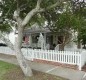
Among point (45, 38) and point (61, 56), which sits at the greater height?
point (45, 38)

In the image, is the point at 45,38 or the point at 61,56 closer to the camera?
the point at 61,56

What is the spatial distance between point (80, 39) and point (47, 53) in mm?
6479


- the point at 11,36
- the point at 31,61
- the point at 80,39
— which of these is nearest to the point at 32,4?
the point at 31,61

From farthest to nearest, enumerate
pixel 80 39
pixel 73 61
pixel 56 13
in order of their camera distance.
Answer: pixel 80 39, pixel 56 13, pixel 73 61

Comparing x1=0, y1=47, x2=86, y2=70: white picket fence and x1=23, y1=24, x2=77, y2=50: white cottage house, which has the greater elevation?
x1=23, y1=24, x2=77, y2=50: white cottage house

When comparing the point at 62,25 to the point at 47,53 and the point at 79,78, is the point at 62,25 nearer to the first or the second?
the point at 47,53

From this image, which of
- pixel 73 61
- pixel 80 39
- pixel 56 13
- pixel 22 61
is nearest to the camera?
pixel 22 61

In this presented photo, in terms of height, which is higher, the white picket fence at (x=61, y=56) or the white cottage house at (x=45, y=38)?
the white cottage house at (x=45, y=38)

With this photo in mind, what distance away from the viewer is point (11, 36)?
→ 32375 mm

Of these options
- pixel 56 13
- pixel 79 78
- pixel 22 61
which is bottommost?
pixel 79 78

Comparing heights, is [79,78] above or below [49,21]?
below

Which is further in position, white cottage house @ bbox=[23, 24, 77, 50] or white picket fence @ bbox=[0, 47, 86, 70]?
white cottage house @ bbox=[23, 24, 77, 50]

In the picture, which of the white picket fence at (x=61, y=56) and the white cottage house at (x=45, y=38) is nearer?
the white picket fence at (x=61, y=56)

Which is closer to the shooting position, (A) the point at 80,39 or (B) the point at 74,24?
(B) the point at 74,24
